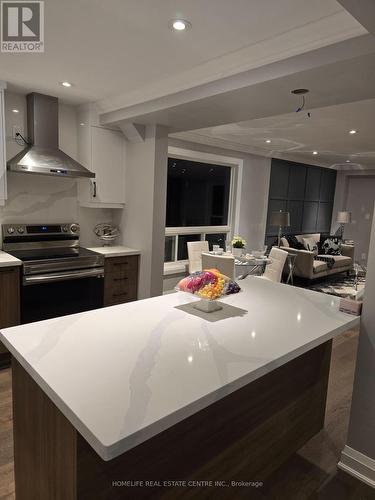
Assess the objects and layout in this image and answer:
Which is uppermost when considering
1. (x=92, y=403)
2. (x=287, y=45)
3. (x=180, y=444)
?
(x=287, y=45)

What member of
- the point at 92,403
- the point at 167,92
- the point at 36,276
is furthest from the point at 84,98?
the point at 92,403

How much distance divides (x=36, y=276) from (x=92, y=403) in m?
2.38

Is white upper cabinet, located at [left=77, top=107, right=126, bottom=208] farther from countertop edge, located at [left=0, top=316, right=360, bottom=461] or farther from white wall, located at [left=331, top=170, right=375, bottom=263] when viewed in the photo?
white wall, located at [left=331, top=170, right=375, bottom=263]

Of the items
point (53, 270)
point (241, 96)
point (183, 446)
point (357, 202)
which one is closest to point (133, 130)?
point (241, 96)

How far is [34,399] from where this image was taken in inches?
56.1

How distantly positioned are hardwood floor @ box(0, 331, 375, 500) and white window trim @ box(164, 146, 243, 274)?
300cm

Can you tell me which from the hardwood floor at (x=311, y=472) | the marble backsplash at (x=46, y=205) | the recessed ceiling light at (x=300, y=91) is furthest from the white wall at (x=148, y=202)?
the hardwood floor at (x=311, y=472)

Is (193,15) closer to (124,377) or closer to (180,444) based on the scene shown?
(124,377)

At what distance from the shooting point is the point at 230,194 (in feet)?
20.3

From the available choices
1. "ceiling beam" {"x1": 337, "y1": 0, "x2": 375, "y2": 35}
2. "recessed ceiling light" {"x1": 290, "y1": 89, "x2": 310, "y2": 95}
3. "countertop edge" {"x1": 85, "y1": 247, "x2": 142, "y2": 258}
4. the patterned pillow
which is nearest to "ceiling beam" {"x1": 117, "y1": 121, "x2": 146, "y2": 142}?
"countertop edge" {"x1": 85, "y1": 247, "x2": 142, "y2": 258}

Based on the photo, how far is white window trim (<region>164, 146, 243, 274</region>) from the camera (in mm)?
5156

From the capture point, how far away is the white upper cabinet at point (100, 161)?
3797 mm

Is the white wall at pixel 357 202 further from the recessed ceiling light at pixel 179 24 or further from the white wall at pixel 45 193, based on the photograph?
the recessed ceiling light at pixel 179 24

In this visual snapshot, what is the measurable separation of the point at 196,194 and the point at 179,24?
12.3 feet
